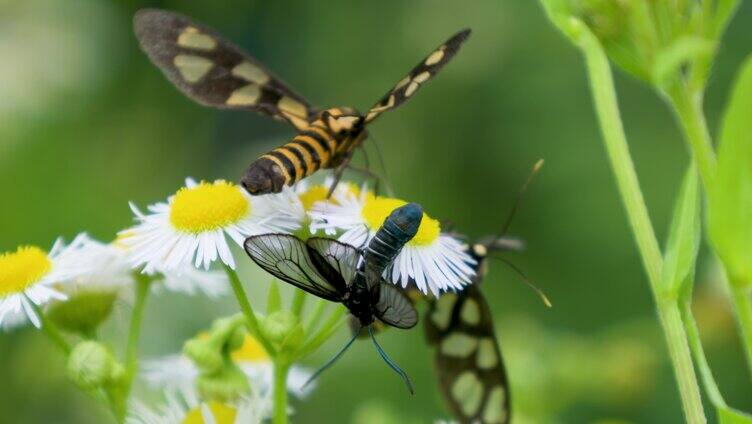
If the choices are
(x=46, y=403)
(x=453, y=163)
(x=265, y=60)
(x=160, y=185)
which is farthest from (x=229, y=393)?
(x=265, y=60)

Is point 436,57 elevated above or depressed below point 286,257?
above

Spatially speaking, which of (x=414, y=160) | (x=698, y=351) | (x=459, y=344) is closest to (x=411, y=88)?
(x=459, y=344)

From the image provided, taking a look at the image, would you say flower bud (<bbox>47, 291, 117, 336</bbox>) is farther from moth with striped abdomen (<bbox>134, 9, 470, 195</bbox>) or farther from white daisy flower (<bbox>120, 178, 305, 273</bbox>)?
moth with striped abdomen (<bbox>134, 9, 470, 195</bbox>)

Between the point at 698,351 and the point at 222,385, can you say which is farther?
the point at 222,385

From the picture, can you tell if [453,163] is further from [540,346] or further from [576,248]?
[540,346]

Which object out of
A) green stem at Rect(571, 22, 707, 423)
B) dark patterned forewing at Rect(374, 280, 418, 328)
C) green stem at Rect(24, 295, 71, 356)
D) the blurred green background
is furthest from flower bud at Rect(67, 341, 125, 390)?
the blurred green background

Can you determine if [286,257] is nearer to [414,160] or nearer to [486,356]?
[486,356]
